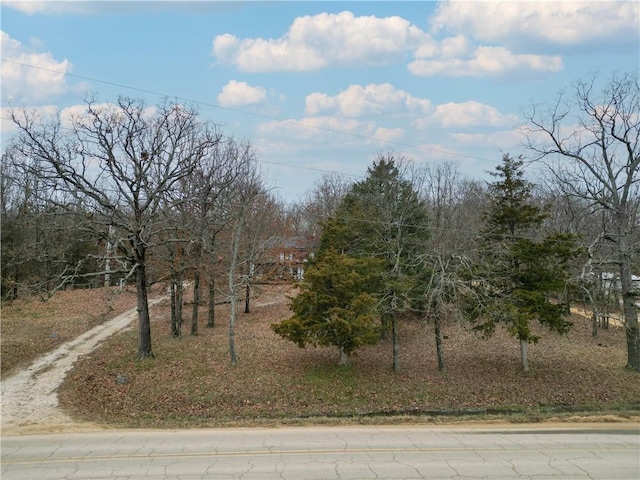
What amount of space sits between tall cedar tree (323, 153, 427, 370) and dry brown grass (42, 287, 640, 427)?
2.24 m

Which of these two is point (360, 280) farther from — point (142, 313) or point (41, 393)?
point (41, 393)

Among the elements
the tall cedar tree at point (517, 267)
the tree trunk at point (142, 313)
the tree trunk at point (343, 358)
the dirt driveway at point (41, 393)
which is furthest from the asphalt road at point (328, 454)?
the tree trunk at point (142, 313)

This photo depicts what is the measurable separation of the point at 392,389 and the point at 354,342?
2428 millimetres

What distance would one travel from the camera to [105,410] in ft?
47.7

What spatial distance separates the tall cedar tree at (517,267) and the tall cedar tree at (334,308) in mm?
4620

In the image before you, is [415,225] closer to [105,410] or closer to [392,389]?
[392,389]

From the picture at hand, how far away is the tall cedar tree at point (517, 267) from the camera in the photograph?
18.0m

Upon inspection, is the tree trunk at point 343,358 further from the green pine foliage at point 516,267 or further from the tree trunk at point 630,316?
the tree trunk at point 630,316

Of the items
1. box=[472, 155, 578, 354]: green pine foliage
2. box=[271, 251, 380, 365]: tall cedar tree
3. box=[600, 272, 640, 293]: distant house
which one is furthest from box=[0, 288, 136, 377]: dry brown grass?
box=[600, 272, 640, 293]: distant house

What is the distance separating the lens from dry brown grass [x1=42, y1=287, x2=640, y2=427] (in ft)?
50.3

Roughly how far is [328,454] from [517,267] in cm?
1258

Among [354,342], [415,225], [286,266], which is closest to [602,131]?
[415,225]

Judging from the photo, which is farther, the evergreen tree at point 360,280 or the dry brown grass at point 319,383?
the evergreen tree at point 360,280

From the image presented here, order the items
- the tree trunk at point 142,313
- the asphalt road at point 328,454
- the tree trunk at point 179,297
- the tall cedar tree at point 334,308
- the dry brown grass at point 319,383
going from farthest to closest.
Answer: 1. the tree trunk at point 179,297
2. the tree trunk at point 142,313
3. the tall cedar tree at point 334,308
4. the dry brown grass at point 319,383
5. the asphalt road at point 328,454
